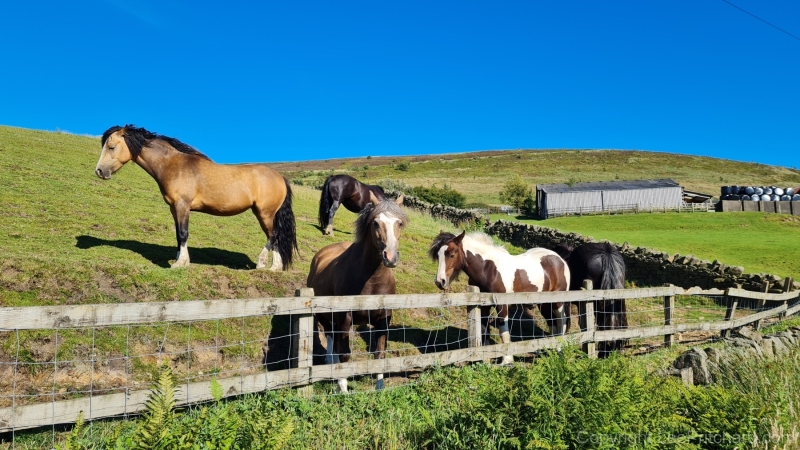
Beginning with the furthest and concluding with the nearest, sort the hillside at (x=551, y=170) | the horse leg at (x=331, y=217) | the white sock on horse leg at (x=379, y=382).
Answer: the hillside at (x=551, y=170) → the horse leg at (x=331, y=217) → the white sock on horse leg at (x=379, y=382)

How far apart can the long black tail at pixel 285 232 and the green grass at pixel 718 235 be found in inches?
608

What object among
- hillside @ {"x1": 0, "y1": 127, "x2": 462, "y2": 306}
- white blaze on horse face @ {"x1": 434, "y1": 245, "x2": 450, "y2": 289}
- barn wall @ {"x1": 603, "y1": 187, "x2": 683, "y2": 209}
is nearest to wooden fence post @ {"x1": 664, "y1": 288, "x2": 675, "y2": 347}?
white blaze on horse face @ {"x1": 434, "y1": 245, "x2": 450, "y2": 289}

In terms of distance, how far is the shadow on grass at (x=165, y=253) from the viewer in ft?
31.5

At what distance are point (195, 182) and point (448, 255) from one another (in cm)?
461

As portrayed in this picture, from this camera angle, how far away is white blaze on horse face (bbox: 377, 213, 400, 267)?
5.81 meters

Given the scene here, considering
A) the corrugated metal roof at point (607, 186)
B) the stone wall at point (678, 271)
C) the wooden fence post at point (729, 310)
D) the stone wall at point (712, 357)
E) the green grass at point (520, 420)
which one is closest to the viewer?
Result: the green grass at point (520, 420)

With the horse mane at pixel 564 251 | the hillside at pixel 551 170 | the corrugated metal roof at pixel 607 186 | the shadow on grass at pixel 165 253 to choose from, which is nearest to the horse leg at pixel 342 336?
the shadow on grass at pixel 165 253

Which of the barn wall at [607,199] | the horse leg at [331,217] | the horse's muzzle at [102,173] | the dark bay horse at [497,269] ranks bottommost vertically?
the dark bay horse at [497,269]

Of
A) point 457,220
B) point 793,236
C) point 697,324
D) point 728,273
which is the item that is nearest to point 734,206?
point 793,236

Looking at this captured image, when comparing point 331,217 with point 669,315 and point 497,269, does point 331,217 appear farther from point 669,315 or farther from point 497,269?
point 669,315

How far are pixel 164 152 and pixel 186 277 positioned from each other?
8.09ft

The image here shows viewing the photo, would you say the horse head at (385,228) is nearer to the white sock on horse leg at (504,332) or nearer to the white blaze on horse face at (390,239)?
the white blaze on horse face at (390,239)

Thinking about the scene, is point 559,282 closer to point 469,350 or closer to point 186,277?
point 469,350

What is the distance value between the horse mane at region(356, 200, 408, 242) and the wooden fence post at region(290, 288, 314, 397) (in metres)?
1.54
